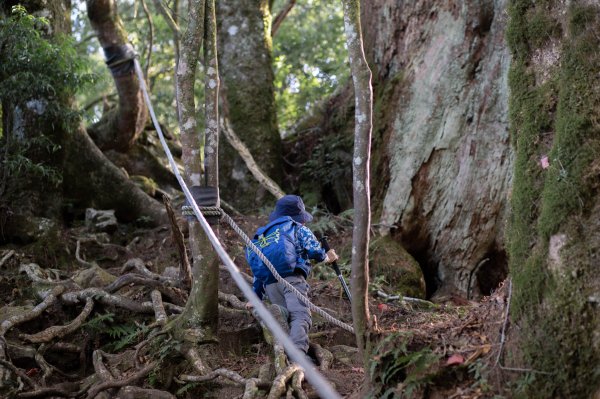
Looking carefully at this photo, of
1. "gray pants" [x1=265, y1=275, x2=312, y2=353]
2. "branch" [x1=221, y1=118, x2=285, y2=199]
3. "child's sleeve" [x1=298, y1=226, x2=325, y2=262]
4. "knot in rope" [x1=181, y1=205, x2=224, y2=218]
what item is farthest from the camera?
"branch" [x1=221, y1=118, x2=285, y2=199]

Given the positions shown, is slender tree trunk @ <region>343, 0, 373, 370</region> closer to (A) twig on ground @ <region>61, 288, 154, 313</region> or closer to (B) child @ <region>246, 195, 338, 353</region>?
(B) child @ <region>246, 195, 338, 353</region>

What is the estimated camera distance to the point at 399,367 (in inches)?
156

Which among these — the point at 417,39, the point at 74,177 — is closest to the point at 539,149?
the point at 417,39

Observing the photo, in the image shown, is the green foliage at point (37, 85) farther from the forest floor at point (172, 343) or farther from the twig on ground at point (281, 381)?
the twig on ground at point (281, 381)

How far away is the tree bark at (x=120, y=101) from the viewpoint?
9680 mm

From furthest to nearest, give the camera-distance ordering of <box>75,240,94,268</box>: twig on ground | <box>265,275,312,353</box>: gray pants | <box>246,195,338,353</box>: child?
<box>75,240,94,268</box>: twig on ground
<box>246,195,338,353</box>: child
<box>265,275,312,353</box>: gray pants

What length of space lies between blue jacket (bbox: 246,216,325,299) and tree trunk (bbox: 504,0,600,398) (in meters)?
2.61

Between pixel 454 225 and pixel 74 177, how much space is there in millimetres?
5866

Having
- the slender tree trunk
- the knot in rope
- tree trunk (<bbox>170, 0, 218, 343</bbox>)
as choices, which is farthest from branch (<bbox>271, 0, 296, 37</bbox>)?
the slender tree trunk

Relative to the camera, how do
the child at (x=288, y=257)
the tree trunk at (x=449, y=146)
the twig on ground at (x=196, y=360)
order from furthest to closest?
the tree trunk at (x=449, y=146) → the child at (x=288, y=257) → the twig on ground at (x=196, y=360)

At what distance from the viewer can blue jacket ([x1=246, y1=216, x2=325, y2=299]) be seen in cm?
639

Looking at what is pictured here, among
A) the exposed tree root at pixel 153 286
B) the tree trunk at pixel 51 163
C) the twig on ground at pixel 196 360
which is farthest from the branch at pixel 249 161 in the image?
the twig on ground at pixel 196 360

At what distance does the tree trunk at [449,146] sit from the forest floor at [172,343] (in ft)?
2.93

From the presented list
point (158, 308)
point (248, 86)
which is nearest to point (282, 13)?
point (248, 86)
